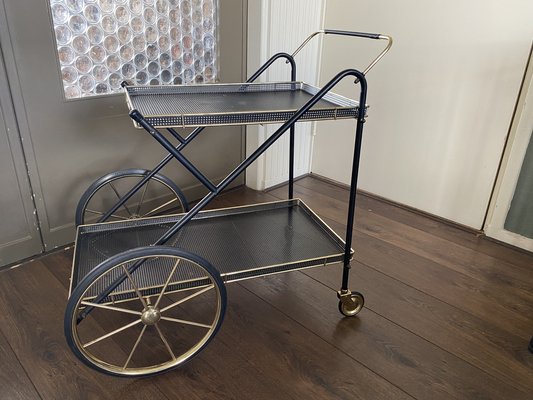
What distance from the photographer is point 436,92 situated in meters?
2.39

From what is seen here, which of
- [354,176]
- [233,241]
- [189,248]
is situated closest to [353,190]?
[354,176]

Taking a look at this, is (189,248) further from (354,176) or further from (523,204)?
(523,204)

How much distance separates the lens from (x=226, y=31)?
2451mm

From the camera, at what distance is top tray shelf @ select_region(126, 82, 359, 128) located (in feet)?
4.39

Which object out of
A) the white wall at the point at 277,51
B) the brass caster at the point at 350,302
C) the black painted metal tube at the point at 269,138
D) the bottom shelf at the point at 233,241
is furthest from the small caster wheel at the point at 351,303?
the white wall at the point at 277,51

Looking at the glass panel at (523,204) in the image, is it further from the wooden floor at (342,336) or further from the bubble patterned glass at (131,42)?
the bubble patterned glass at (131,42)

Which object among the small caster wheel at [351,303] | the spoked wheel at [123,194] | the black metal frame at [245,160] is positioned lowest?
the small caster wheel at [351,303]

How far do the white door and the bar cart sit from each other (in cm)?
93

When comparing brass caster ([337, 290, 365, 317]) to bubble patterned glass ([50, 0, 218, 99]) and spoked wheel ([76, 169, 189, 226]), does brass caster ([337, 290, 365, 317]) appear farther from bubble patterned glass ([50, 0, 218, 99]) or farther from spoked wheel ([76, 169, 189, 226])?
bubble patterned glass ([50, 0, 218, 99])

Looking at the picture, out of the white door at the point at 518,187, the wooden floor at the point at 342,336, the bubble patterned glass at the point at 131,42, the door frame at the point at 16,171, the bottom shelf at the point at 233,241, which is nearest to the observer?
the wooden floor at the point at 342,336

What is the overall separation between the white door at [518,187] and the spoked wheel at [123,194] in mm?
1561

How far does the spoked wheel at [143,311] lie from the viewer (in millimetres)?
1285

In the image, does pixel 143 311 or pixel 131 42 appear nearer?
pixel 143 311

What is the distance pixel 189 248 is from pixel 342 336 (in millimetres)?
656
